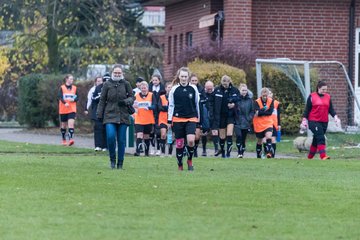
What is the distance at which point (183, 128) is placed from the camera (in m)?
20.7

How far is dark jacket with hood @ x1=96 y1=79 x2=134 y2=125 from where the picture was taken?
807 inches

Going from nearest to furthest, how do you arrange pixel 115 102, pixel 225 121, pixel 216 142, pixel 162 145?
1. pixel 115 102
2. pixel 225 121
3. pixel 162 145
4. pixel 216 142

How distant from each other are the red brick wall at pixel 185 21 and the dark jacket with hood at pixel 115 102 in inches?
666

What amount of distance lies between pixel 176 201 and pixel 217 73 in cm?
1747

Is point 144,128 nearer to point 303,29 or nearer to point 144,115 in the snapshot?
point 144,115

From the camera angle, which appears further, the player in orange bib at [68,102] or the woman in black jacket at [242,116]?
the player in orange bib at [68,102]

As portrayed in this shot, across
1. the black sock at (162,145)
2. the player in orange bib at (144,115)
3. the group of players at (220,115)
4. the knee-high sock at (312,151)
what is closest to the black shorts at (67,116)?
the group of players at (220,115)

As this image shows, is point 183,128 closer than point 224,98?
Yes

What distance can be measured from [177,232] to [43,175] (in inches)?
271

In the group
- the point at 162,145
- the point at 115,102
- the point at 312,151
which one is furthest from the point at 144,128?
the point at 115,102

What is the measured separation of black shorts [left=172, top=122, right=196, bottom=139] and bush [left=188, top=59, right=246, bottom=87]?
11209 mm

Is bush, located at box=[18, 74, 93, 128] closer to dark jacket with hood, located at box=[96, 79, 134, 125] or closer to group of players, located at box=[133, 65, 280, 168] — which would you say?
group of players, located at box=[133, 65, 280, 168]

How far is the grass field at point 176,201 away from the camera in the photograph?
1235 centimetres

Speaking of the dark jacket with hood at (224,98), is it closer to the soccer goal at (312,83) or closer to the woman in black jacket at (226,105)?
the woman in black jacket at (226,105)
